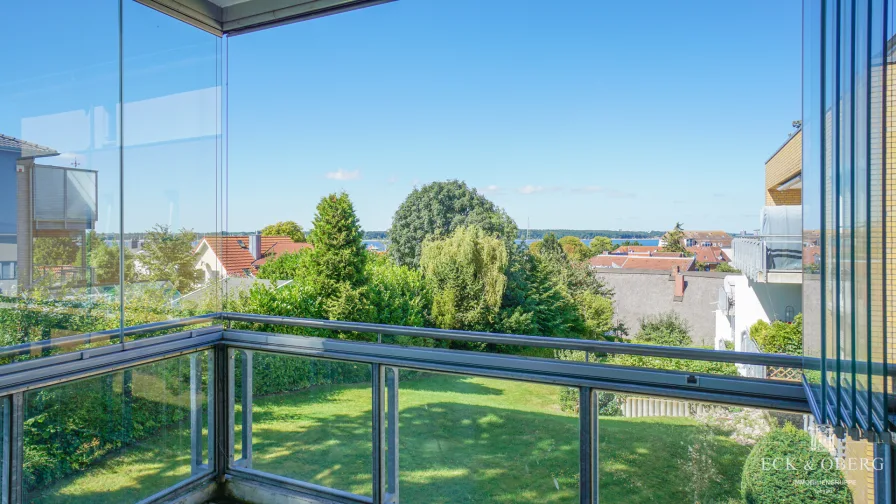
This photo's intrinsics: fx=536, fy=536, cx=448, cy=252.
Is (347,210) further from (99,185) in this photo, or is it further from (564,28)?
(564,28)

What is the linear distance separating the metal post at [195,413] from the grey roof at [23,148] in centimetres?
86

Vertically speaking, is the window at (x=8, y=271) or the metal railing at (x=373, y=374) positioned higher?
the window at (x=8, y=271)

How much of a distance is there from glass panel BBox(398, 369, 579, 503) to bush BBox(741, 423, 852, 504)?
45 cm

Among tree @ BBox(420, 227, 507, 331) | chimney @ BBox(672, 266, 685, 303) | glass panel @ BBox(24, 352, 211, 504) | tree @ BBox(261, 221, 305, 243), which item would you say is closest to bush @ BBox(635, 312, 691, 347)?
chimney @ BBox(672, 266, 685, 303)

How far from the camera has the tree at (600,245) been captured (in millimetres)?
14212

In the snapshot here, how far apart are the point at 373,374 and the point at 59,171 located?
1.19 meters

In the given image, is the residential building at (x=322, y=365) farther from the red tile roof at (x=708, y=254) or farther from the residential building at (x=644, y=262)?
the residential building at (x=644, y=262)

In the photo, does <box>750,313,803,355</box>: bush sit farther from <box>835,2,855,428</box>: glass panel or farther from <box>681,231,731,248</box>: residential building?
<box>681,231,731,248</box>: residential building

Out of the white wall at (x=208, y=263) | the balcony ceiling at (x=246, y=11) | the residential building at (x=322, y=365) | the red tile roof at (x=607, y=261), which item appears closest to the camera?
the residential building at (x=322, y=365)

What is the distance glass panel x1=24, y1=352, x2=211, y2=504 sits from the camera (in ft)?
5.13

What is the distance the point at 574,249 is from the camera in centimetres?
1523

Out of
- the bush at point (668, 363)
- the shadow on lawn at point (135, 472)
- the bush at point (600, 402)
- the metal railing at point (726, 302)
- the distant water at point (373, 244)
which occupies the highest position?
the distant water at point (373, 244)

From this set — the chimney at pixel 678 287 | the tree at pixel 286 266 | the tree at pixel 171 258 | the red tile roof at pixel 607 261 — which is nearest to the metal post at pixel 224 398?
the tree at pixel 171 258

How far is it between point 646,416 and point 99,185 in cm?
186
